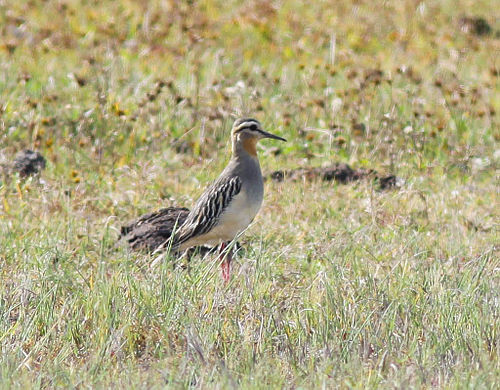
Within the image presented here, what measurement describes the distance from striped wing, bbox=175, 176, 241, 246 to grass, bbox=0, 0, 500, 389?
40 cm

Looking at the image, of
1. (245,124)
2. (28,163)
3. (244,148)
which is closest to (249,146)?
(244,148)

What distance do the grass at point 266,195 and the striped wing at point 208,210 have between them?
401mm

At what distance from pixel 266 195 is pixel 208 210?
143 centimetres

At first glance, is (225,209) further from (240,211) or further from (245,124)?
(245,124)

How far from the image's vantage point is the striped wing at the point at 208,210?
277 inches

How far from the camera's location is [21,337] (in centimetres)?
527

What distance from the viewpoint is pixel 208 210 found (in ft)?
23.1

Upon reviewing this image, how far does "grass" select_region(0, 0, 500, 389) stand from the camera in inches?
202

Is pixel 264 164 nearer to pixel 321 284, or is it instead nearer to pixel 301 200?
pixel 301 200

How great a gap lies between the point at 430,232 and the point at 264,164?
2094 millimetres

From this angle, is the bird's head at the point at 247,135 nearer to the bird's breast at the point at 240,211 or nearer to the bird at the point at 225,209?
the bird at the point at 225,209

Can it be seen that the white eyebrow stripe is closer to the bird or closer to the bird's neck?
the bird's neck

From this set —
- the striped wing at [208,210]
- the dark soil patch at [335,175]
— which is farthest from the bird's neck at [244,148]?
the dark soil patch at [335,175]

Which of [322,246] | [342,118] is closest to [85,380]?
[322,246]
